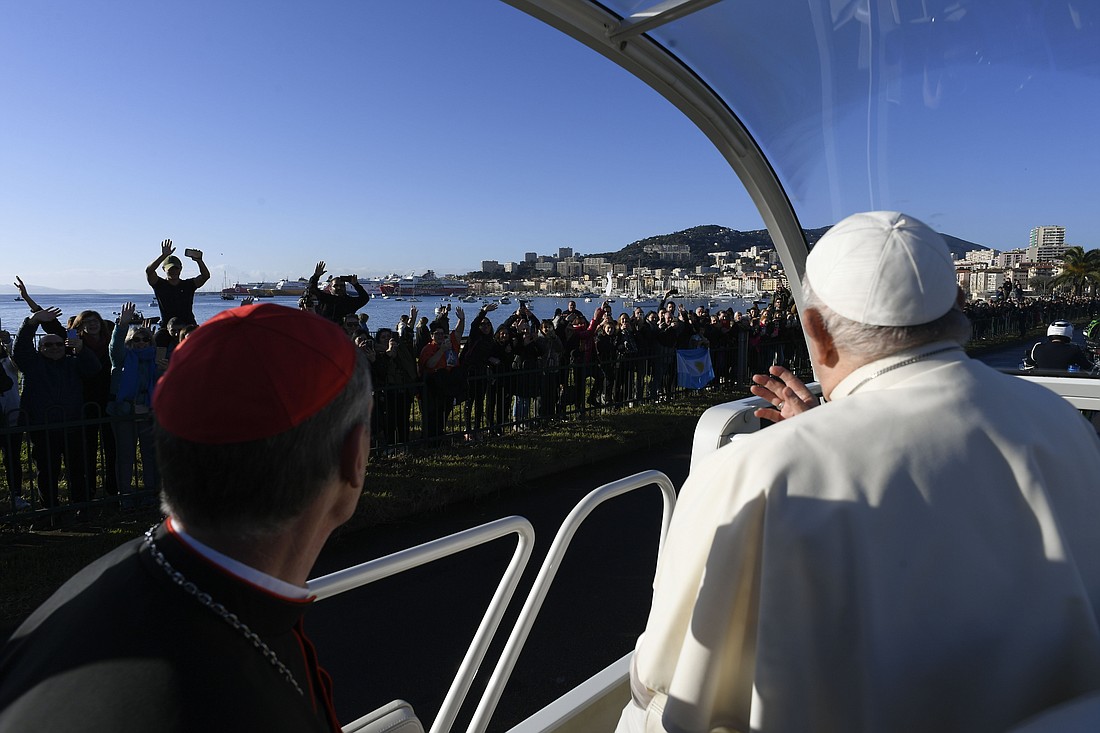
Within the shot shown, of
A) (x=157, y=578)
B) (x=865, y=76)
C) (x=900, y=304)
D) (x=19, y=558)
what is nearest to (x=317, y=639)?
(x=19, y=558)

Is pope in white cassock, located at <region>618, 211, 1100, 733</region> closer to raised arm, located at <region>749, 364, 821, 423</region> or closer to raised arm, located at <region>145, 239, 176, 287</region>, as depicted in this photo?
raised arm, located at <region>749, 364, 821, 423</region>

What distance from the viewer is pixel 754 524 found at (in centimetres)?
120

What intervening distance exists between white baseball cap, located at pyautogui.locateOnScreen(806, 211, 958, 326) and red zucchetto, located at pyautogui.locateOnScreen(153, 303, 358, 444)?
3.15 ft

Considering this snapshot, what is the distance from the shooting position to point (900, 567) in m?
1.17

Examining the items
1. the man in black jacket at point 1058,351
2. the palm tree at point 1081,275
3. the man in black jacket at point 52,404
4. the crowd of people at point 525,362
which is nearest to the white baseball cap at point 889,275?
the man in black jacket at point 1058,351

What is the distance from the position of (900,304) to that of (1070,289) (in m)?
57.3

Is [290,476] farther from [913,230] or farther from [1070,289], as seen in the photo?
[1070,289]

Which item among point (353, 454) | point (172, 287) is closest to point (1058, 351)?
point (353, 454)

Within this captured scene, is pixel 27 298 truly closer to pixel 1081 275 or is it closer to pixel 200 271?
pixel 200 271

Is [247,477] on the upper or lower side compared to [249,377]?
lower

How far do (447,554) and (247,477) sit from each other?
1250 mm

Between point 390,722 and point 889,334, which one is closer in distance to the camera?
point 889,334

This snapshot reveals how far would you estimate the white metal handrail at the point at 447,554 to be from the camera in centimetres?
191

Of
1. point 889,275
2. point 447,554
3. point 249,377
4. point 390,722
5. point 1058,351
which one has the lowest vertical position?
point 390,722
